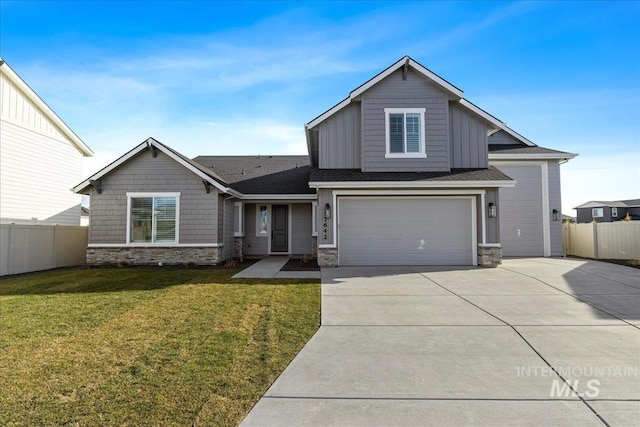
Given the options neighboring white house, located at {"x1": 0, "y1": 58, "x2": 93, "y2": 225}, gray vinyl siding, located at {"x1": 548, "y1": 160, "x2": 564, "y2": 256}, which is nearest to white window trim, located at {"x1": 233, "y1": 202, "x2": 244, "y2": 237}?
neighboring white house, located at {"x1": 0, "y1": 58, "x2": 93, "y2": 225}

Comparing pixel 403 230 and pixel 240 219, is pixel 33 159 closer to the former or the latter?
pixel 240 219

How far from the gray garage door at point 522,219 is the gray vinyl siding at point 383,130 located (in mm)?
4373

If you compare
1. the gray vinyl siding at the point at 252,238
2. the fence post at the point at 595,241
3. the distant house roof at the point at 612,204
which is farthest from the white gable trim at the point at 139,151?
the distant house roof at the point at 612,204

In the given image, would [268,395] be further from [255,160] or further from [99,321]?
[255,160]

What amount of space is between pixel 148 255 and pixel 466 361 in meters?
11.8

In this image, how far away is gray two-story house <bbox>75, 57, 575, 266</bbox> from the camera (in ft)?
37.9

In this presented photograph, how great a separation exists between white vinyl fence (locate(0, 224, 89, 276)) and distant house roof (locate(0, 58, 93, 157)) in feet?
19.6

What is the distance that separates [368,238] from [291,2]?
7806 millimetres

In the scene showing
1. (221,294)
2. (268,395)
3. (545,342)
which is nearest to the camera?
(268,395)

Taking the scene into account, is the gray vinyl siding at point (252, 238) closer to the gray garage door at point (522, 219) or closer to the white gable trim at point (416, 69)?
the white gable trim at point (416, 69)

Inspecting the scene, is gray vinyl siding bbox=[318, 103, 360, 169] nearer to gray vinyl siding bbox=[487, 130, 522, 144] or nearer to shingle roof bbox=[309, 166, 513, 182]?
shingle roof bbox=[309, 166, 513, 182]

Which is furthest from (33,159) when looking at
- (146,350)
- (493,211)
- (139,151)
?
(493,211)

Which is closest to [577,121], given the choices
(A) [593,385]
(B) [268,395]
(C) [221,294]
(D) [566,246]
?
(D) [566,246]

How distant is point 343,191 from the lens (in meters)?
11.5
